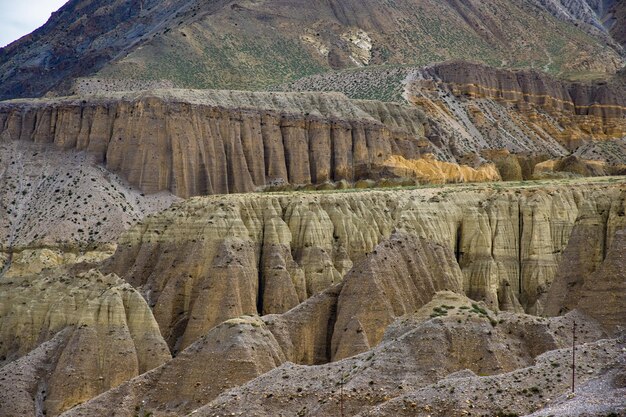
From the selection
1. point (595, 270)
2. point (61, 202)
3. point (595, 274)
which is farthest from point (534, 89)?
point (595, 274)

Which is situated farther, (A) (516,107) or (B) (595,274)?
(A) (516,107)

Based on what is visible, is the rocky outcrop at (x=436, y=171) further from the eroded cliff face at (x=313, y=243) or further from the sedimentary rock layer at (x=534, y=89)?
the sedimentary rock layer at (x=534, y=89)

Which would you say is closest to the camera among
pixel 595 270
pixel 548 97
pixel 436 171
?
pixel 595 270

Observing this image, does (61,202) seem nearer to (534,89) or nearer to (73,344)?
(73,344)

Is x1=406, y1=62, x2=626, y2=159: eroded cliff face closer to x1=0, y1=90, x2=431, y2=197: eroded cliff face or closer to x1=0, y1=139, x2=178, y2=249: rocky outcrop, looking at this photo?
x1=0, y1=90, x2=431, y2=197: eroded cliff face

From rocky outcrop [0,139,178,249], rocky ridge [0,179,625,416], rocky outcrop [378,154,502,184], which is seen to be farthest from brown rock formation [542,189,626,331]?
rocky outcrop [378,154,502,184]

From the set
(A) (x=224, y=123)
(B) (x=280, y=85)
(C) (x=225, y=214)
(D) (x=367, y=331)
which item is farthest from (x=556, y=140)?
(D) (x=367, y=331)
